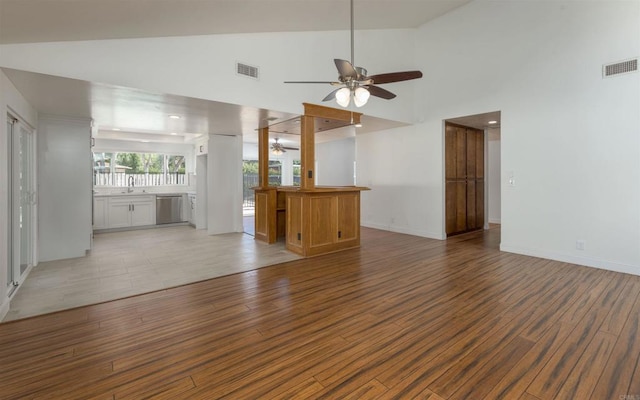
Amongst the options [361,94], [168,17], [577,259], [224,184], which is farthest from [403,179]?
[168,17]

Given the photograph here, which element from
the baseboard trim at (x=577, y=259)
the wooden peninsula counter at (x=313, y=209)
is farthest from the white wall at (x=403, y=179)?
the wooden peninsula counter at (x=313, y=209)

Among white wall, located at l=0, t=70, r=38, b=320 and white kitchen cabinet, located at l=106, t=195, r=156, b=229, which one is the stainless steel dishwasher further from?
white wall, located at l=0, t=70, r=38, b=320

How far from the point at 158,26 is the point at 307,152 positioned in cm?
257

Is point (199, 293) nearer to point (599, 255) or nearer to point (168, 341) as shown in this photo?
point (168, 341)

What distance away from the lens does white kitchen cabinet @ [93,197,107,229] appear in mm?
7215

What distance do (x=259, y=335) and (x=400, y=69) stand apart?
232 inches

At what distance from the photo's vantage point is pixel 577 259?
4.48 metres

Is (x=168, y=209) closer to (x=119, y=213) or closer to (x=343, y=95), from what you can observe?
(x=119, y=213)

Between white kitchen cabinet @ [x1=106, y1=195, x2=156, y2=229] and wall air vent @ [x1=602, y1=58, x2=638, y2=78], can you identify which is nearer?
wall air vent @ [x1=602, y1=58, x2=638, y2=78]

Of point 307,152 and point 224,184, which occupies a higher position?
point 307,152

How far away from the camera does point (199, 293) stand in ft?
11.0

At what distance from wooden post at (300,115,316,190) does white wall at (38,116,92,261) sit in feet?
11.7

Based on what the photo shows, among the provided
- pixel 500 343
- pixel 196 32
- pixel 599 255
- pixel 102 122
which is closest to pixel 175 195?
pixel 102 122

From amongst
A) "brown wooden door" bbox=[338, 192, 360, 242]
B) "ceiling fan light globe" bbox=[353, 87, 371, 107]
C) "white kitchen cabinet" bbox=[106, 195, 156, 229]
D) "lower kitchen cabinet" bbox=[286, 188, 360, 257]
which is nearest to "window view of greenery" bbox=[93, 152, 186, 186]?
"white kitchen cabinet" bbox=[106, 195, 156, 229]
